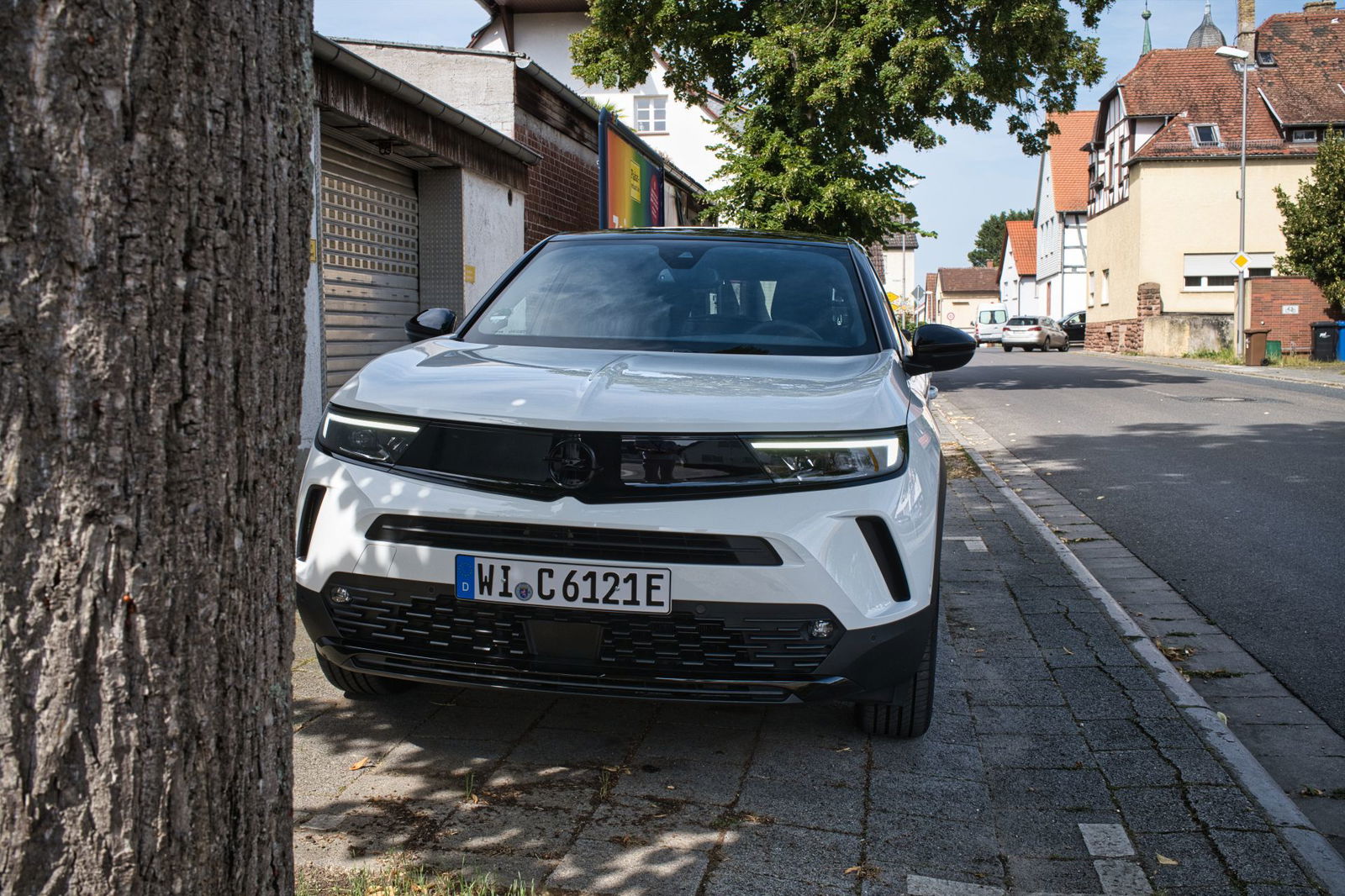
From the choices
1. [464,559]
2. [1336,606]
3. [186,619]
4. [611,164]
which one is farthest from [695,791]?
[611,164]

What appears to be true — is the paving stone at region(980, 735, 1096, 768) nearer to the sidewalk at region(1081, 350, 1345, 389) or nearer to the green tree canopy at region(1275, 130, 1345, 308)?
the sidewalk at region(1081, 350, 1345, 389)

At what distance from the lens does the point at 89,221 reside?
4.66ft

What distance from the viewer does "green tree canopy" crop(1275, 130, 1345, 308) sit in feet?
98.8

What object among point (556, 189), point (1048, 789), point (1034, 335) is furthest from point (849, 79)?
point (1034, 335)

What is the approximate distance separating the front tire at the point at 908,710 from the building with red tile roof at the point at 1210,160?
39240 millimetres

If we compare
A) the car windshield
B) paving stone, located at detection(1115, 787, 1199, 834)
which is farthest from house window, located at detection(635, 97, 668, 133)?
paving stone, located at detection(1115, 787, 1199, 834)

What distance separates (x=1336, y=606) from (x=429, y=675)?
4397mm

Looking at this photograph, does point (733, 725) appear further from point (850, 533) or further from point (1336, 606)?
point (1336, 606)

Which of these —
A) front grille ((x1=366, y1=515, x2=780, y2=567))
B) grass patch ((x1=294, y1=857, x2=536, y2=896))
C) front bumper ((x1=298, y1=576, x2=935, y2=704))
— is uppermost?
front grille ((x1=366, y1=515, x2=780, y2=567))

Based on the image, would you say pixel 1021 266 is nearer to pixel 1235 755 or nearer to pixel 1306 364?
pixel 1306 364

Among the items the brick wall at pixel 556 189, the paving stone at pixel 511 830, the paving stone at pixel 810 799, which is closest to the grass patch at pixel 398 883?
the paving stone at pixel 511 830

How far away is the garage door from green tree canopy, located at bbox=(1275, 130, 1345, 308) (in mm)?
25331

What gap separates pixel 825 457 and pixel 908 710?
94 cm

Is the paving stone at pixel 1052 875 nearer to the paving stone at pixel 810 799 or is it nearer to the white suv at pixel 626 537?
the paving stone at pixel 810 799
